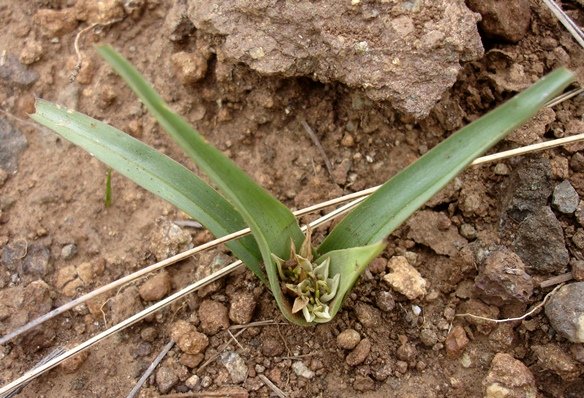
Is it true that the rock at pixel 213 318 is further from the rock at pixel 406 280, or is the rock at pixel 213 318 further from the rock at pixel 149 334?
the rock at pixel 406 280

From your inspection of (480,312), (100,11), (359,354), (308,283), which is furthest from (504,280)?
(100,11)

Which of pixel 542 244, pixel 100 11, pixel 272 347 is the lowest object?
pixel 542 244

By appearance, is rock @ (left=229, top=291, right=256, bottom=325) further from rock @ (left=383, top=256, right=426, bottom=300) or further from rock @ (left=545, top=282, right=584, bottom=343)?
rock @ (left=545, top=282, right=584, bottom=343)

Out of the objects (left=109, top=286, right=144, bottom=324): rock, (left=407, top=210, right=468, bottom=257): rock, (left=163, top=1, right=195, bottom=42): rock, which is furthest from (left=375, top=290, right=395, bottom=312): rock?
(left=163, top=1, right=195, bottom=42): rock

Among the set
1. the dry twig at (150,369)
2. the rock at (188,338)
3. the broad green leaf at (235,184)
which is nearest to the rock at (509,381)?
the broad green leaf at (235,184)

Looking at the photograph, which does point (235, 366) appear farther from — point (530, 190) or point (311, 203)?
point (530, 190)

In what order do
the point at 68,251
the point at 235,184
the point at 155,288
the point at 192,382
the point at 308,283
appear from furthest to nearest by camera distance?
the point at 68,251
the point at 155,288
the point at 192,382
the point at 308,283
the point at 235,184

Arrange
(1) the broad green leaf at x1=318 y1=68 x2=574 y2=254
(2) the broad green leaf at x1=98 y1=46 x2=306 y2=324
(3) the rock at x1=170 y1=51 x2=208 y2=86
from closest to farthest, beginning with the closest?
(2) the broad green leaf at x1=98 y1=46 x2=306 y2=324 → (1) the broad green leaf at x1=318 y1=68 x2=574 y2=254 → (3) the rock at x1=170 y1=51 x2=208 y2=86
